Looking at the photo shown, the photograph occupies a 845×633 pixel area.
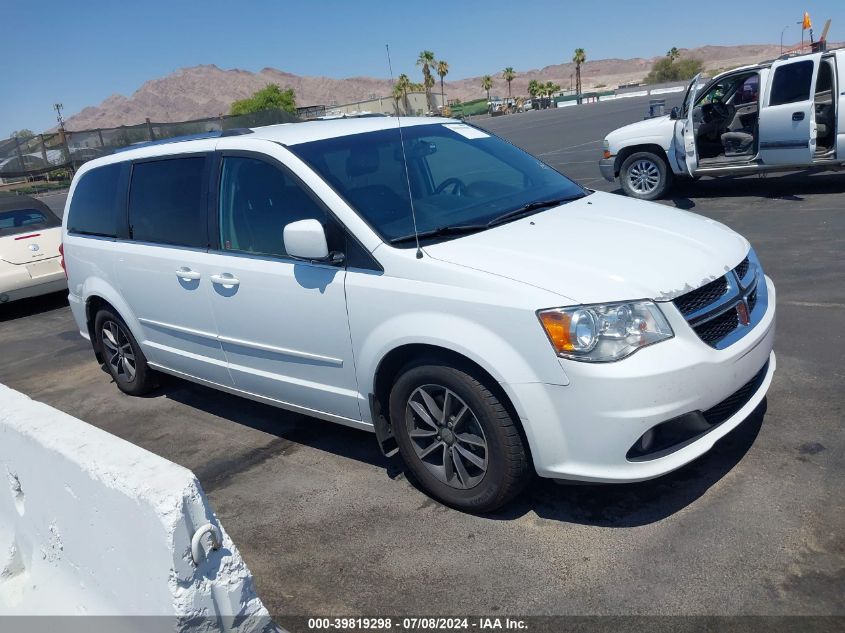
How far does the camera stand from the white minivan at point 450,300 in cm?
308

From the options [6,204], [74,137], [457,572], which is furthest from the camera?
[74,137]

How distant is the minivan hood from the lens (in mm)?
3152

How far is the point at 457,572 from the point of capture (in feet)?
10.3

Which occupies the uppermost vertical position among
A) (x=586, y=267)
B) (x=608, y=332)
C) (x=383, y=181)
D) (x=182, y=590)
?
(x=383, y=181)

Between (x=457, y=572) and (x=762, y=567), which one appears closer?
(x=762, y=567)

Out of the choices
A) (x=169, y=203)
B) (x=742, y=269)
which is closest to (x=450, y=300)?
(x=742, y=269)

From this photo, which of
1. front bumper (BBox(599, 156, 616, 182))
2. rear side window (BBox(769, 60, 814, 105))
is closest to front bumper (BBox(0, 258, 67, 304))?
front bumper (BBox(599, 156, 616, 182))

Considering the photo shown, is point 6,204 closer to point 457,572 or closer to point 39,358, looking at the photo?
point 39,358

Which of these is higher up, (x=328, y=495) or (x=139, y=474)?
(x=139, y=474)

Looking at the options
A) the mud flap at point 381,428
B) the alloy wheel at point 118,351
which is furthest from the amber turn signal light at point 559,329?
the alloy wheel at point 118,351

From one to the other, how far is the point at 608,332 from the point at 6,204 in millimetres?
9670

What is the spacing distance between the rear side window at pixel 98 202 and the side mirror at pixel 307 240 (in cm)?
223

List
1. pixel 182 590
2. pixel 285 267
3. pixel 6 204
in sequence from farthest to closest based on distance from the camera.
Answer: pixel 6 204, pixel 285 267, pixel 182 590

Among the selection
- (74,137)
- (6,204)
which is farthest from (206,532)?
(74,137)
